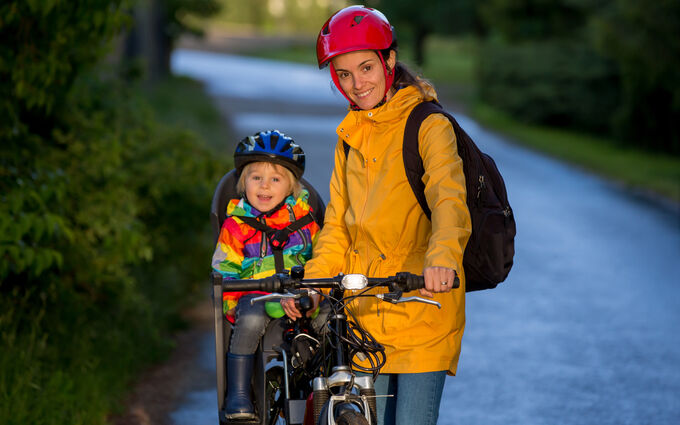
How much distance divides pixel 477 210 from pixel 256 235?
1267 mm

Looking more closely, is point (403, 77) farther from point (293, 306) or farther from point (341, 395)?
point (341, 395)

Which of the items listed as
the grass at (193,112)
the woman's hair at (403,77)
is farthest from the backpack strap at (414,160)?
the grass at (193,112)

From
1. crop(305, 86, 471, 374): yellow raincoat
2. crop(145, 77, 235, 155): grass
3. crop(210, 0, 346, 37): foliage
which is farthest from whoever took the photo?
crop(210, 0, 346, 37): foliage

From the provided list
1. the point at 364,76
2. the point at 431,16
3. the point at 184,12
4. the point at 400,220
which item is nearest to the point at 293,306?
the point at 400,220

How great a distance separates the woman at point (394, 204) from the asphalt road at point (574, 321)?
2680mm

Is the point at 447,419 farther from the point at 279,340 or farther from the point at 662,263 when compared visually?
the point at 662,263

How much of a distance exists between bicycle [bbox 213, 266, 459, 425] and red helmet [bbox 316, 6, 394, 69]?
831 millimetres

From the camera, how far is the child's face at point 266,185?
4.72 metres

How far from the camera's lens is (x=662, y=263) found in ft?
37.4

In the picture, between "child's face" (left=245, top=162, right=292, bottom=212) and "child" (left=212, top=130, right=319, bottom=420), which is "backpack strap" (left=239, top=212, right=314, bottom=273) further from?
"child's face" (left=245, top=162, right=292, bottom=212)

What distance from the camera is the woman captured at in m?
3.64

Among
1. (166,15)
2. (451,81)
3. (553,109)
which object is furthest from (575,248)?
(451,81)

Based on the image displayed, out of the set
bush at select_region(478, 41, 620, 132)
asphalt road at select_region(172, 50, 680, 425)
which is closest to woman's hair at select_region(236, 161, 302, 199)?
asphalt road at select_region(172, 50, 680, 425)

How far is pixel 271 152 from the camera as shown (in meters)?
4.73
